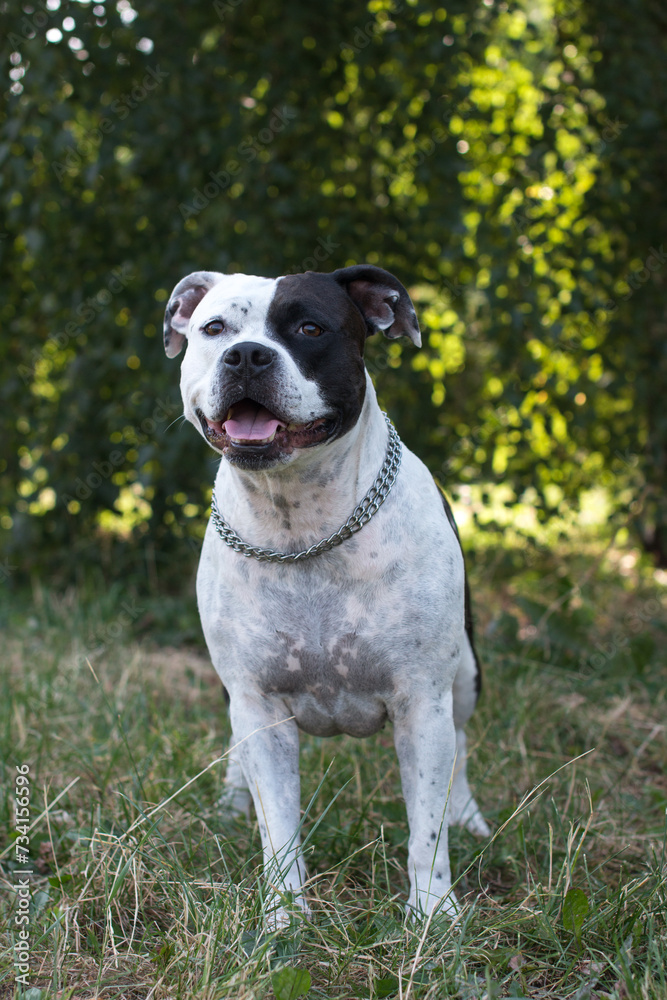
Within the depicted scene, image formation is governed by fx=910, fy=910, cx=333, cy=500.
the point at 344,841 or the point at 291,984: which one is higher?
the point at 291,984

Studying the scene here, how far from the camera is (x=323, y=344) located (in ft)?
7.16

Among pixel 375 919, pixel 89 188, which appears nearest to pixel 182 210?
pixel 89 188

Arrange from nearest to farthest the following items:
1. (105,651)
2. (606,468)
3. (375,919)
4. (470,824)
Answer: (375,919) → (470,824) → (105,651) → (606,468)

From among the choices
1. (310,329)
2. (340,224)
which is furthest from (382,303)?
(340,224)

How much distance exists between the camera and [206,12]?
438 centimetres

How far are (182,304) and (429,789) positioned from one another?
153cm

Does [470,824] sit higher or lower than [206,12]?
lower

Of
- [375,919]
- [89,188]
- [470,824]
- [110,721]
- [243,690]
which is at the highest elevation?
[89,188]

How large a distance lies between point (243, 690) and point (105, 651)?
2.18 meters

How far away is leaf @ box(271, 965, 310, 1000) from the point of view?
1.78 metres

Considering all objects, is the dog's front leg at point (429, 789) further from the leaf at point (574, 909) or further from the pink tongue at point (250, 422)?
the pink tongue at point (250, 422)

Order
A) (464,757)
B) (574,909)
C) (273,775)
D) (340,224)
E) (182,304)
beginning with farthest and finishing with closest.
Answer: (340,224) < (464,757) < (182,304) < (273,775) < (574,909)

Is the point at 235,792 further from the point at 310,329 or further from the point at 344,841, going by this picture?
the point at 310,329

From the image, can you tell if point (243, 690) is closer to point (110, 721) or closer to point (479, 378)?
point (110, 721)
